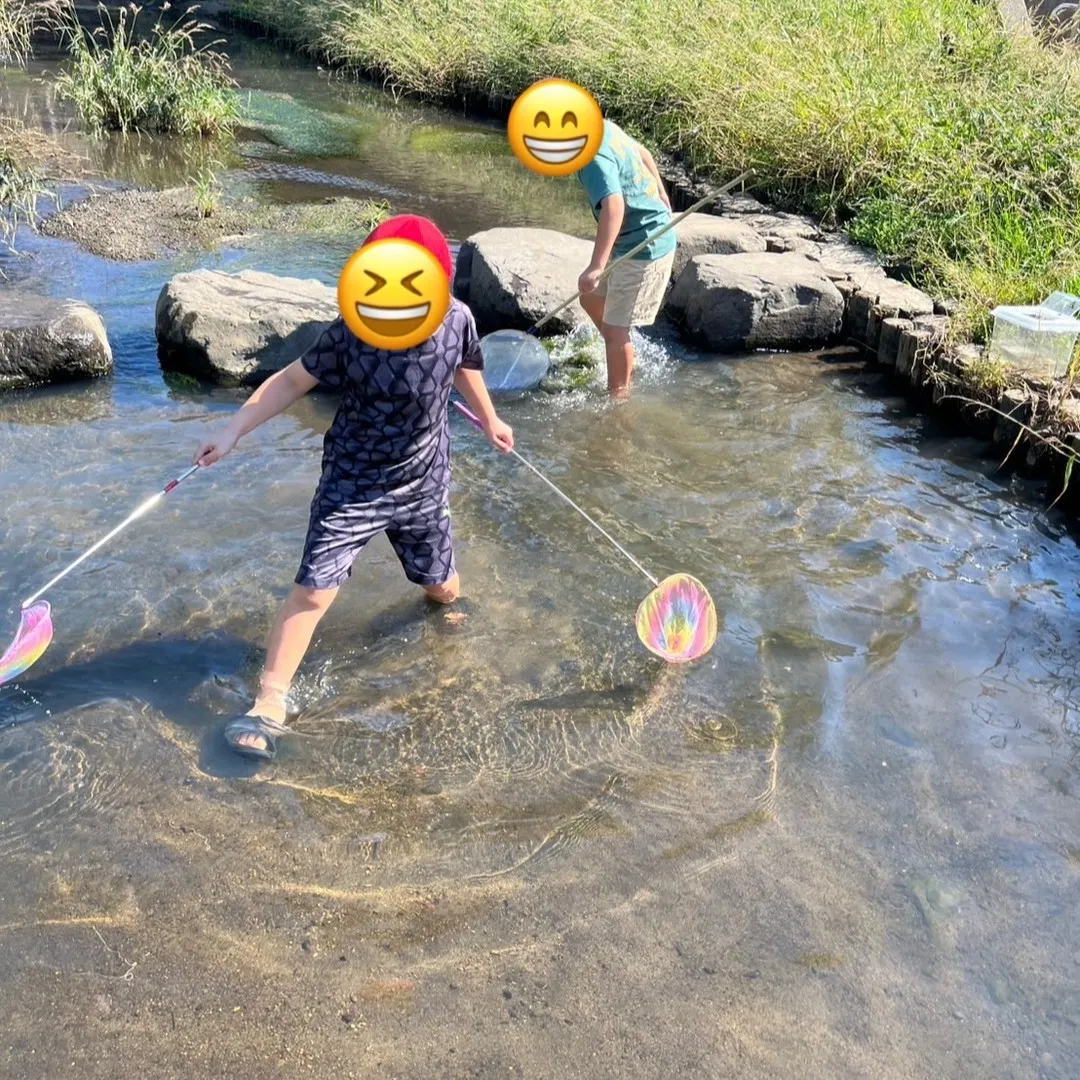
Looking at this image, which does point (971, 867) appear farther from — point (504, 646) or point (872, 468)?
point (872, 468)

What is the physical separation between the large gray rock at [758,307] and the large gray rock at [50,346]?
346 cm

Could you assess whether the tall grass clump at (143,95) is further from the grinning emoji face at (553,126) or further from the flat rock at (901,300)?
the grinning emoji face at (553,126)

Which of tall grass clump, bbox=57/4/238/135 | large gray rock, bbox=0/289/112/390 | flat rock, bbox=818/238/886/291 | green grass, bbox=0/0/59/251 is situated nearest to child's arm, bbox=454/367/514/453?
large gray rock, bbox=0/289/112/390

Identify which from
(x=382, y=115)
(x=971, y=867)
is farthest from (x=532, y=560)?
(x=382, y=115)

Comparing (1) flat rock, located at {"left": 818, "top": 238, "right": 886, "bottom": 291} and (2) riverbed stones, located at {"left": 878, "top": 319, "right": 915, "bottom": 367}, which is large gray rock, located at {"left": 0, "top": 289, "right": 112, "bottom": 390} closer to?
(2) riverbed stones, located at {"left": 878, "top": 319, "right": 915, "bottom": 367}

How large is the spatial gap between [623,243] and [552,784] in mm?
3281

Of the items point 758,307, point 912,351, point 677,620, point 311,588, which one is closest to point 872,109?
point 758,307

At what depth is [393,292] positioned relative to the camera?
9.31 ft

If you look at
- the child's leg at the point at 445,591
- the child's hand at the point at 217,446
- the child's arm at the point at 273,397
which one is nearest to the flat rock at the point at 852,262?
the child's leg at the point at 445,591

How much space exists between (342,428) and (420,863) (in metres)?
1.25

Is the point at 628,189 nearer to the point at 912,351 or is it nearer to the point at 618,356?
the point at 618,356

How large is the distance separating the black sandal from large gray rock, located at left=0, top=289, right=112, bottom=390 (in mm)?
3231

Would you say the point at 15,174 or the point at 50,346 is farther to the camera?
the point at 15,174

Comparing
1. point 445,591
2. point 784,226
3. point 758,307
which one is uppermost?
point 784,226
